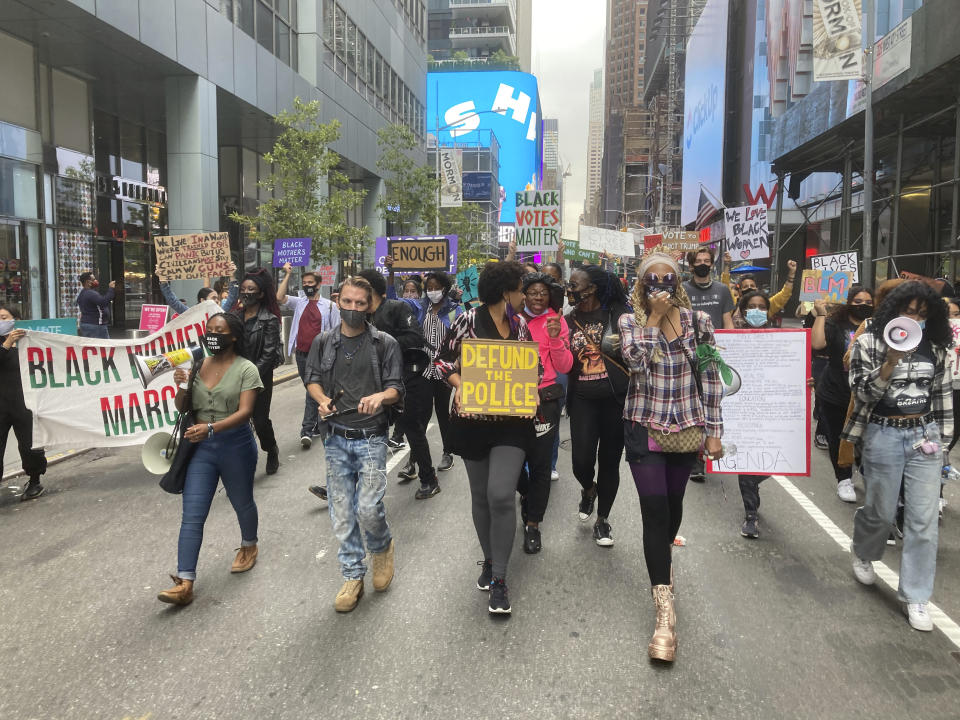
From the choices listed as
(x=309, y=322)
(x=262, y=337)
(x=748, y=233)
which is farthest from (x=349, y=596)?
(x=748, y=233)

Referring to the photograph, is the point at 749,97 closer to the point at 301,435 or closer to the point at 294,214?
the point at 294,214

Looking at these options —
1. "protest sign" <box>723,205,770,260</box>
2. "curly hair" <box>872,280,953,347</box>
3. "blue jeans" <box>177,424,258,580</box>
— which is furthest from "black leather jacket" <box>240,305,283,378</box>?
"protest sign" <box>723,205,770,260</box>

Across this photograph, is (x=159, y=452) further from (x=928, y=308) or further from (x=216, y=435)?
(x=928, y=308)

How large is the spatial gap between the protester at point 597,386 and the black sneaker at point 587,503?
34 cm

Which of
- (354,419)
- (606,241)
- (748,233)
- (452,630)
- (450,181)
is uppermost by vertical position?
(450,181)

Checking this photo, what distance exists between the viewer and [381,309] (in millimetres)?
5938

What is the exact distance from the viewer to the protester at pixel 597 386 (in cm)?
505

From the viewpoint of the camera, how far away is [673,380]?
3.82m

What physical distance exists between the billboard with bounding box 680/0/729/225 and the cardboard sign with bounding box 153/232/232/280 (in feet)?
142

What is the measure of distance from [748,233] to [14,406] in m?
13.2

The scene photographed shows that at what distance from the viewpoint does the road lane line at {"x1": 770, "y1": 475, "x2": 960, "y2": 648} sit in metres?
3.98

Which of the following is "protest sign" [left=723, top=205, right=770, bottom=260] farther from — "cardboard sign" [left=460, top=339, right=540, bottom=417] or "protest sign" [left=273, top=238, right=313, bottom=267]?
"cardboard sign" [left=460, top=339, right=540, bottom=417]

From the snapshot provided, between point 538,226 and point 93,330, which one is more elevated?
point 538,226

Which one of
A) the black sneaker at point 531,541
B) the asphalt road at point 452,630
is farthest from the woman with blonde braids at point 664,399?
the black sneaker at point 531,541
